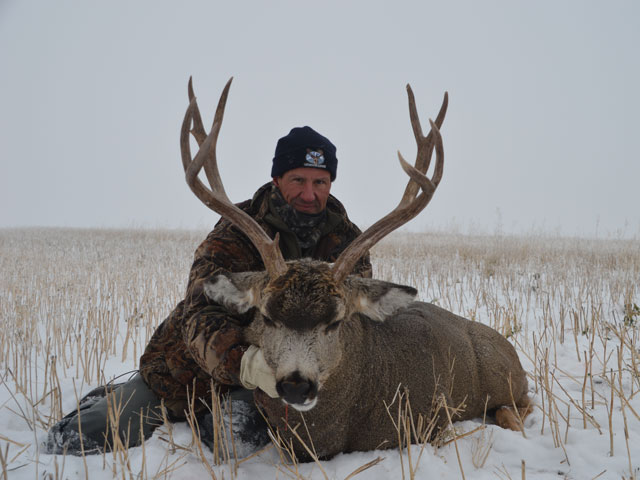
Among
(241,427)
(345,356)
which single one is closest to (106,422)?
(241,427)

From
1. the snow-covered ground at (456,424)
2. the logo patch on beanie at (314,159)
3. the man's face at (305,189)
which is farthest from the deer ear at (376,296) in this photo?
the logo patch on beanie at (314,159)

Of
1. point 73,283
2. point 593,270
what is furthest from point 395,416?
point 593,270

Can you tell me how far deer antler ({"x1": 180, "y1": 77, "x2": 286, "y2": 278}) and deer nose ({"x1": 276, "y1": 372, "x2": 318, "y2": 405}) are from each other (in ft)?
2.30

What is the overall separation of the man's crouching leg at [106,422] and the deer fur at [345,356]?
3.42 feet

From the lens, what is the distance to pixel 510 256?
12.6 metres

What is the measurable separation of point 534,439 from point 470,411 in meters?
0.59

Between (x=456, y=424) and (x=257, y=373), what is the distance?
5.62 ft

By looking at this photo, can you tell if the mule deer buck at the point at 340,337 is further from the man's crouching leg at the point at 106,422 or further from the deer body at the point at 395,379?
the man's crouching leg at the point at 106,422

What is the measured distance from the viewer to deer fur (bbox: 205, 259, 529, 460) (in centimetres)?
270

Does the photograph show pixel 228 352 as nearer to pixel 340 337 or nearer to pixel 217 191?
pixel 340 337

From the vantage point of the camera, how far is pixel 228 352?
3004 mm

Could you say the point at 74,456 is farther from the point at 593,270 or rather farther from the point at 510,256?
the point at 510,256

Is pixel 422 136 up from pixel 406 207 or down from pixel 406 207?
up

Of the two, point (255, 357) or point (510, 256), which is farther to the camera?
point (510, 256)
